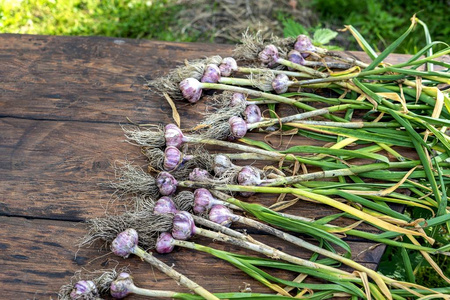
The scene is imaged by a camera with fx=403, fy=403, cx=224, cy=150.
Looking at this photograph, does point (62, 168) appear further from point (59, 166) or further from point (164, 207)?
point (164, 207)

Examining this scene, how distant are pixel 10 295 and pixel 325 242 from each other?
1.00m

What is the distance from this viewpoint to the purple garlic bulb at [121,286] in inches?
47.2

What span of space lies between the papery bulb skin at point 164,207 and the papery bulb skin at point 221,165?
7.8 inches

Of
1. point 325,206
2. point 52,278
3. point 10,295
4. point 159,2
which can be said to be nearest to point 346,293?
point 325,206

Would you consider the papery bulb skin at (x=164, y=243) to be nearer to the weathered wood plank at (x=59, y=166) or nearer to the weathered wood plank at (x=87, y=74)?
the weathered wood plank at (x=59, y=166)

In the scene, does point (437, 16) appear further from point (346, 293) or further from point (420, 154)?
point (346, 293)

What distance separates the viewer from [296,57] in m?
1.76

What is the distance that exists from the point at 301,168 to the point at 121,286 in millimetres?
750

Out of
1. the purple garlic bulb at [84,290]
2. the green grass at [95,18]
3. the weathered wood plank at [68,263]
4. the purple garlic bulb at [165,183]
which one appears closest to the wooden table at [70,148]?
the weathered wood plank at [68,263]

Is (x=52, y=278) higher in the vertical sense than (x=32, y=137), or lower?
lower

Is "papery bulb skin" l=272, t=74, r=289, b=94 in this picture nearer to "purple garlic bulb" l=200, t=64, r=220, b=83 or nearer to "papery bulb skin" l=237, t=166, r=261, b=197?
"purple garlic bulb" l=200, t=64, r=220, b=83

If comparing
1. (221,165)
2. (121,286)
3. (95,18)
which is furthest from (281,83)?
(95,18)

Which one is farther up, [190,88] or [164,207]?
[190,88]

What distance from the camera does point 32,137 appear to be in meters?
1.65
